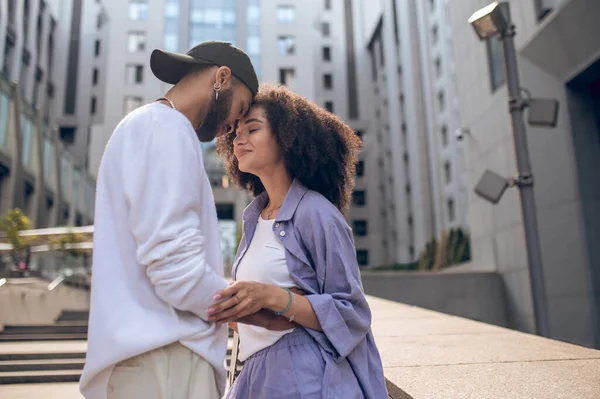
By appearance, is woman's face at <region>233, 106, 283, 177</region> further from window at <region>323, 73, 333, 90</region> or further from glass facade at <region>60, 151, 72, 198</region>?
window at <region>323, 73, 333, 90</region>

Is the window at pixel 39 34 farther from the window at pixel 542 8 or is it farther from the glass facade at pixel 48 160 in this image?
the window at pixel 542 8

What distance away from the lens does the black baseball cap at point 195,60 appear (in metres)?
1.86

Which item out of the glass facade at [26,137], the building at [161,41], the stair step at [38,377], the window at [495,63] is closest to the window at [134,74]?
the building at [161,41]

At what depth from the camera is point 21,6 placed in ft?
122

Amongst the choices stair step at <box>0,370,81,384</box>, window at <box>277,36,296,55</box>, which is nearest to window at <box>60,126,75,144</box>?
window at <box>277,36,296,55</box>

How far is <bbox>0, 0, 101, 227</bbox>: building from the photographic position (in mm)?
28672

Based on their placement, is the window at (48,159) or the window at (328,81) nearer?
the window at (48,159)

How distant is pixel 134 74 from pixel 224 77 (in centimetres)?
4760

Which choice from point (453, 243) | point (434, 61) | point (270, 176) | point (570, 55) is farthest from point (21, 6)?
point (270, 176)

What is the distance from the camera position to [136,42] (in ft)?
153

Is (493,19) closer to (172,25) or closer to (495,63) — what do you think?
(495,63)

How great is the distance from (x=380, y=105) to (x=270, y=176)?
5063cm

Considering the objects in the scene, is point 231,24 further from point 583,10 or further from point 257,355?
point 257,355

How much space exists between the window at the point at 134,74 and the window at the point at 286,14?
1302cm
